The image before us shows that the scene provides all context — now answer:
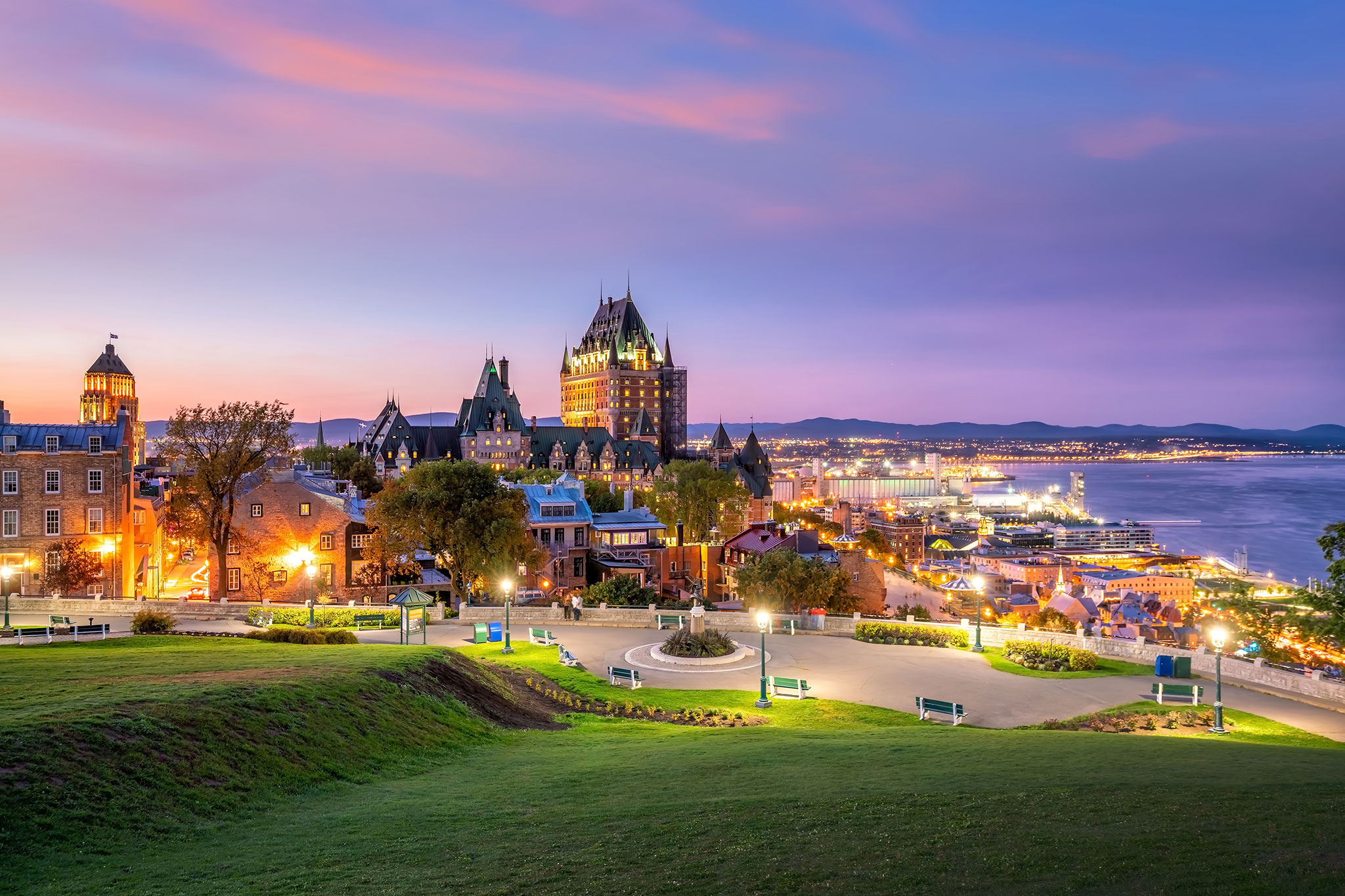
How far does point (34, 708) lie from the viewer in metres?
13.5

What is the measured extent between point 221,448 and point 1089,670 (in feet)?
129

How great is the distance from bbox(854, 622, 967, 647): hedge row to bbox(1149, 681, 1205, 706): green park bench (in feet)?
31.0

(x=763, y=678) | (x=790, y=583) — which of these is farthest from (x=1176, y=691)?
(x=790, y=583)

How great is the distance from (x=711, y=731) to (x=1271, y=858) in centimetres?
1225

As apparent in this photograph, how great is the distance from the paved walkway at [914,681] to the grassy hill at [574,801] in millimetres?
6144

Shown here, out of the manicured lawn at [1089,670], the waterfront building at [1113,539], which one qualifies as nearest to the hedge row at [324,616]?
the manicured lawn at [1089,670]

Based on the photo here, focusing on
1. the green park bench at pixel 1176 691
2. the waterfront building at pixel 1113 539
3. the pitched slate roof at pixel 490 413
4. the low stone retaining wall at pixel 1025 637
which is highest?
the pitched slate roof at pixel 490 413

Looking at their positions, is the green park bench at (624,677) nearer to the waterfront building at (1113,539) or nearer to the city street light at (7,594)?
the city street light at (7,594)

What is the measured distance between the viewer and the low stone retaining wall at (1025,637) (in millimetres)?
25766

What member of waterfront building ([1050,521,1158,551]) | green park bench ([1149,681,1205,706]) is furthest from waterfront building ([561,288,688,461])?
green park bench ([1149,681,1205,706])

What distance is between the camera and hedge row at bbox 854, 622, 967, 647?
34.1m

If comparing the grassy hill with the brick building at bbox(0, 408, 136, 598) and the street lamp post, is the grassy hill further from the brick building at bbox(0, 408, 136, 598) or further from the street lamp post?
the brick building at bbox(0, 408, 136, 598)

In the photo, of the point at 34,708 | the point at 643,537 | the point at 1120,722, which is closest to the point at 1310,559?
the point at 643,537

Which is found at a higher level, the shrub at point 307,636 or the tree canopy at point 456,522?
the tree canopy at point 456,522
